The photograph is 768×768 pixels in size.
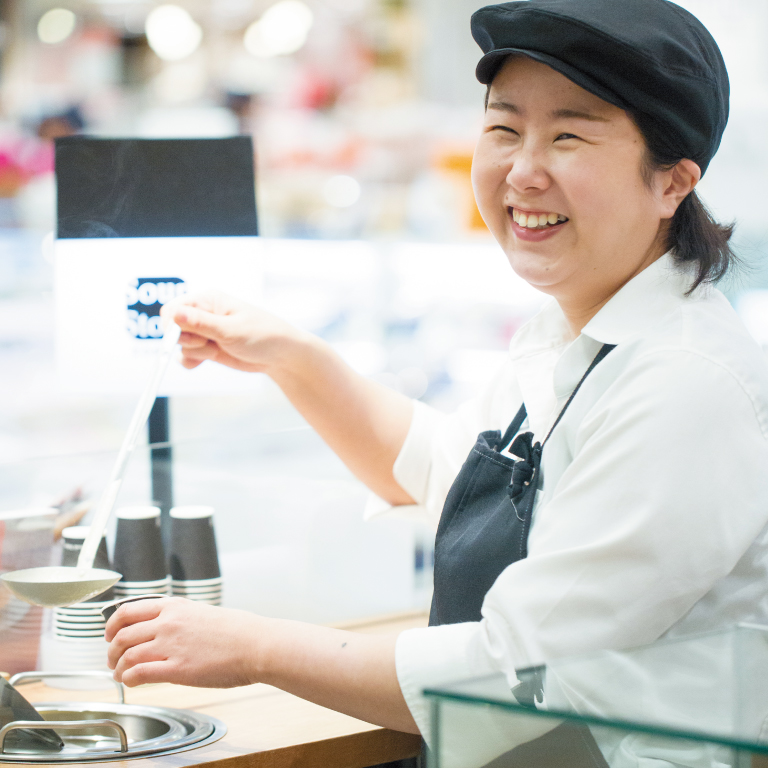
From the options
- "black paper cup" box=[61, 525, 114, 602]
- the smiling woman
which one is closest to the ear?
the smiling woman

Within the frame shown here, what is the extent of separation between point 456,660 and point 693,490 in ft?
0.96

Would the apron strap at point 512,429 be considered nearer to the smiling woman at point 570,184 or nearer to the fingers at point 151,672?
the smiling woman at point 570,184

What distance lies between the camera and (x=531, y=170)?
121 centimetres

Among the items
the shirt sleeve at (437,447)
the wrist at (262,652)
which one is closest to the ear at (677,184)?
the shirt sleeve at (437,447)

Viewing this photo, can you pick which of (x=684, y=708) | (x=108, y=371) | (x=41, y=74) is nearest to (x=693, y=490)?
(x=684, y=708)

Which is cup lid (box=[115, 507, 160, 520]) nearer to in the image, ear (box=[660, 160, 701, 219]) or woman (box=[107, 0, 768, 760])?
woman (box=[107, 0, 768, 760])

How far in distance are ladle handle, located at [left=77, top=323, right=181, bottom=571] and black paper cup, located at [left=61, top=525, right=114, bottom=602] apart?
0.10 metres

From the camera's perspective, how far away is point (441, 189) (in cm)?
387

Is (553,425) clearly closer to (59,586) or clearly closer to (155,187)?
(59,586)

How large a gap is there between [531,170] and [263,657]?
2.05 feet

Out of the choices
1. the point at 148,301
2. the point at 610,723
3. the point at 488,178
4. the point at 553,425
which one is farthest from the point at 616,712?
the point at 148,301

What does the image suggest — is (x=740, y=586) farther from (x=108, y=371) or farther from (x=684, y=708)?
(x=108, y=371)

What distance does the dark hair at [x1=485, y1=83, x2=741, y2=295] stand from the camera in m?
1.18

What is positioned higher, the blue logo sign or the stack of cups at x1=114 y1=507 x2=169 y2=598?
the blue logo sign
